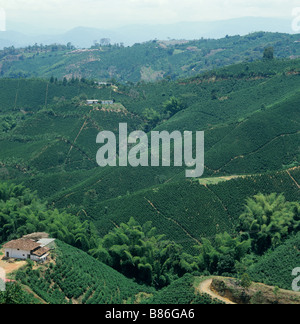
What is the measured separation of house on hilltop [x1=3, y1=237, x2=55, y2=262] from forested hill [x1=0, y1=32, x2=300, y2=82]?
109545mm

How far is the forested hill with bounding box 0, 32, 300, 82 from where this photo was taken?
142 m

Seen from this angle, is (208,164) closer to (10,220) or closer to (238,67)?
(10,220)

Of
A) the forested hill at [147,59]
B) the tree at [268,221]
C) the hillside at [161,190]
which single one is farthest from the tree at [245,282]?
the forested hill at [147,59]

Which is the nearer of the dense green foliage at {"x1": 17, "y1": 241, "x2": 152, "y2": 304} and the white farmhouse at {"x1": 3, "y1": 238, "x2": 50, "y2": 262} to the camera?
the dense green foliage at {"x1": 17, "y1": 241, "x2": 152, "y2": 304}

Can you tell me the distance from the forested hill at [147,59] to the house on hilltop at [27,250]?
359 feet

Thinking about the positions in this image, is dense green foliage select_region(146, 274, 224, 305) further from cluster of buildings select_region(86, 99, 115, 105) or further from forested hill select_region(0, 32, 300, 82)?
forested hill select_region(0, 32, 300, 82)

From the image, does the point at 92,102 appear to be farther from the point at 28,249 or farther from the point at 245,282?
the point at 245,282

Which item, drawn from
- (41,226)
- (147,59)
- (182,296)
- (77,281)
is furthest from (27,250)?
(147,59)

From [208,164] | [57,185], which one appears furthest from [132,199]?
[57,185]

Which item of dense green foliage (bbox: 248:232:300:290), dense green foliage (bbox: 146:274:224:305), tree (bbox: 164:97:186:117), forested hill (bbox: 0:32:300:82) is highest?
forested hill (bbox: 0:32:300:82)


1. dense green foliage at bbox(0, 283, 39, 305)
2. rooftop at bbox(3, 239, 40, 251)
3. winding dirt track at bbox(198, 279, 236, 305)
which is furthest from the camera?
rooftop at bbox(3, 239, 40, 251)

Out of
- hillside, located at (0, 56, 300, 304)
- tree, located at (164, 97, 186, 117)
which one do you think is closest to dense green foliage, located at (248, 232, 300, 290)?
hillside, located at (0, 56, 300, 304)

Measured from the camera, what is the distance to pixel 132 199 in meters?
41.6

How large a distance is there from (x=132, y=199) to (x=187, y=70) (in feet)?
349
